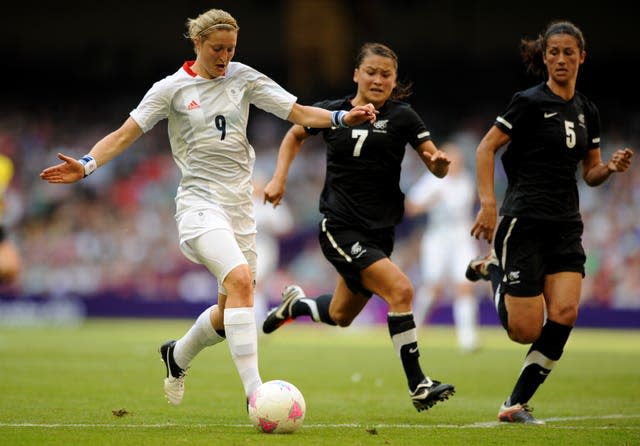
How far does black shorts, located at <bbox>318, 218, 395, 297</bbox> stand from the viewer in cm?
831

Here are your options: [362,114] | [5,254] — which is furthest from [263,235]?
[362,114]

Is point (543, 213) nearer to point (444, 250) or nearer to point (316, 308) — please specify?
point (316, 308)

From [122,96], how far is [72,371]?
20604 millimetres

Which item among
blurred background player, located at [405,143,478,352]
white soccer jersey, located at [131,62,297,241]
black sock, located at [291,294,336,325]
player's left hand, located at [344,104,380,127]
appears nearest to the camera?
player's left hand, located at [344,104,380,127]

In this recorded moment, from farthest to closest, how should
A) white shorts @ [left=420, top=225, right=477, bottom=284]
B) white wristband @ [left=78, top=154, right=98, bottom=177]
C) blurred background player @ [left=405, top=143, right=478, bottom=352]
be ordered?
white shorts @ [left=420, top=225, right=477, bottom=284] → blurred background player @ [left=405, top=143, right=478, bottom=352] → white wristband @ [left=78, top=154, right=98, bottom=177]

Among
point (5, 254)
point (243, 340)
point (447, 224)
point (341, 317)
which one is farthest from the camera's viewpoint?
point (447, 224)

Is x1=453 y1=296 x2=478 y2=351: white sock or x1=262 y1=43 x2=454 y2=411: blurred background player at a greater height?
x1=262 y1=43 x2=454 y2=411: blurred background player

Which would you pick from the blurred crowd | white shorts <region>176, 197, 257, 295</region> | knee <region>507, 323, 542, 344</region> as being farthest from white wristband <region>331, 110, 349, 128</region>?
the blurred crowd

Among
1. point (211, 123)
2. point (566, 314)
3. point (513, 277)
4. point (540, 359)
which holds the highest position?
point (211, 123)

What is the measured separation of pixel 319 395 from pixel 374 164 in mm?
2420

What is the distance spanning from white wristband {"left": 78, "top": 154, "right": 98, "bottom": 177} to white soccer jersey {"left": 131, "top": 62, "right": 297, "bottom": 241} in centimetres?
46

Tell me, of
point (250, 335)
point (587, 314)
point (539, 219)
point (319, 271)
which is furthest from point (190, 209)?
point (319, 271)

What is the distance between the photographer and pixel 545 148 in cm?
784

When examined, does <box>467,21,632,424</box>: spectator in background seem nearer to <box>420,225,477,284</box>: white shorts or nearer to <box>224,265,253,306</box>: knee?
<box>224,265,253,306</box>: knee
